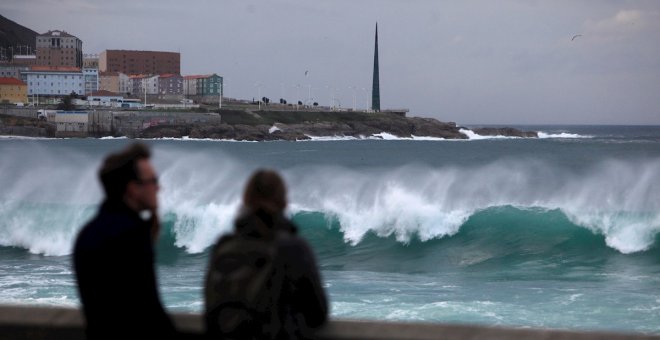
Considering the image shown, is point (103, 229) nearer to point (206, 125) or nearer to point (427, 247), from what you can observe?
point (427, 247)

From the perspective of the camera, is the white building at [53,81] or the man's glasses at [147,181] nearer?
the man's glasses at [147,181]

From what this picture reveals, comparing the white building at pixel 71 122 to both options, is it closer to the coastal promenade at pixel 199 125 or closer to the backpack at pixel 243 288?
the coastal promenade at pixel 199 125

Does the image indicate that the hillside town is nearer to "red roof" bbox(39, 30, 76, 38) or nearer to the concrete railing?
"red roof" bbox(39, 30, 76, 38)

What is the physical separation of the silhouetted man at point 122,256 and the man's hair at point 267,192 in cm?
32

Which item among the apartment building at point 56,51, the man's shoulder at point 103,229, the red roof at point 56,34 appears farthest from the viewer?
the red roof at point 56,34

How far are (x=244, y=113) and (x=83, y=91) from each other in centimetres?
3595

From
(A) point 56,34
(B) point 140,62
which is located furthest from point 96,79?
(B) point 140,62

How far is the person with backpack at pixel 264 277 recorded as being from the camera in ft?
9.31

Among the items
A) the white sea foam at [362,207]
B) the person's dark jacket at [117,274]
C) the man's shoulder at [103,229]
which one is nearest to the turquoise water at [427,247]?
the white sea foam at [362,207]

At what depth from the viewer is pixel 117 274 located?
2.82 metres

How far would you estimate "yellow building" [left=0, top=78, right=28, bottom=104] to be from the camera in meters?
135

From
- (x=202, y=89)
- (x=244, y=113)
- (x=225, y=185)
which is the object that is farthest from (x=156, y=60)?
(x=225, y=185)

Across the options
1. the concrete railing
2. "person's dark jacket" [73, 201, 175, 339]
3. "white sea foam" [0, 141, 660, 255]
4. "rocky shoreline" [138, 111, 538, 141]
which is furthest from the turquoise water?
"rocky shoreline" [138, 111, 538, 141]

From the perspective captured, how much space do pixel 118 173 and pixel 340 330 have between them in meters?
1.13
